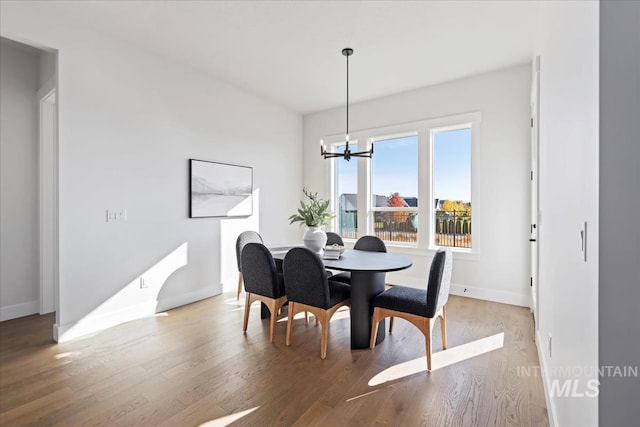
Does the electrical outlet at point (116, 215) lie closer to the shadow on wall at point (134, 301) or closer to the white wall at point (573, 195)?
the shadow on wall at point (134, 301)

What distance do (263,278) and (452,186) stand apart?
301cm

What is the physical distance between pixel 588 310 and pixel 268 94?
4.71m

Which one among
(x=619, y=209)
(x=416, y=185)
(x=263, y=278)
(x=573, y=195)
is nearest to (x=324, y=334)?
(x=263, y=278)

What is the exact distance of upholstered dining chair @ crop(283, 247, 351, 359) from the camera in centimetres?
248

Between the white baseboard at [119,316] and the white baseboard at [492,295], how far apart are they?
343 centimetres

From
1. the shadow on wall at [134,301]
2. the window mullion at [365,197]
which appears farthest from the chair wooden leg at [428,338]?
the shadow on wall at [134,301]

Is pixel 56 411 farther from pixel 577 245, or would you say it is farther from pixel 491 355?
pixel 491 355

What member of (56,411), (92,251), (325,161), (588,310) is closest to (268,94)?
(325,161)

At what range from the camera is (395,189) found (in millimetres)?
4898

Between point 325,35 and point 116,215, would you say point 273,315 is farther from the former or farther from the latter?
point 325,35

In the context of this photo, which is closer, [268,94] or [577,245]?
[577,245]

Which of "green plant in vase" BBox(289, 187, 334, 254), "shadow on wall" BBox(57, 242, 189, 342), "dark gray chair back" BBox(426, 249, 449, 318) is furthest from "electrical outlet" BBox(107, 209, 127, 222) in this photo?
"dark gray chair back" BBox(426, 249, 449, 318)

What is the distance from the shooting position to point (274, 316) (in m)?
2.82

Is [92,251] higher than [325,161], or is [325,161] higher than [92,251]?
[325,161]
